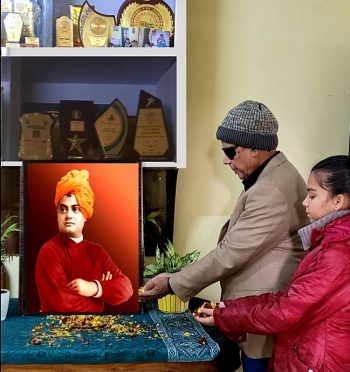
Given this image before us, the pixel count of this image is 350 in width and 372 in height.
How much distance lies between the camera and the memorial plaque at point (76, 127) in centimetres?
195

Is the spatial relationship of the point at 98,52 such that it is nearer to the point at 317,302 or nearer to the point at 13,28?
the point at 13,28

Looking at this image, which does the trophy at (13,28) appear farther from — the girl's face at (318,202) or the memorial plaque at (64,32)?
the girl's face at (318,202)

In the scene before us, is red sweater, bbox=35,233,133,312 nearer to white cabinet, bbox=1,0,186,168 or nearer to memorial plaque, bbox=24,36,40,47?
white cabinet, bbox=1,0,186,168

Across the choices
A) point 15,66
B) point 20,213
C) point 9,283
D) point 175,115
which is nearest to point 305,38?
point 175,115

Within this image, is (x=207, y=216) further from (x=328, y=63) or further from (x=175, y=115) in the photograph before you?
(x=328, y=63)

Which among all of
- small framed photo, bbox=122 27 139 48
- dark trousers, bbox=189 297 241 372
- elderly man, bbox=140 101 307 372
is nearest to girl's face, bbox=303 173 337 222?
elderly man, bbox=140 101 307 372

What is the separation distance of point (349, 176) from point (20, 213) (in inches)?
38.9

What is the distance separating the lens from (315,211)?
1.56 metres

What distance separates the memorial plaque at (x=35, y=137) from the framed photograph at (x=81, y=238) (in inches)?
2.7

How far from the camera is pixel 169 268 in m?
1.97

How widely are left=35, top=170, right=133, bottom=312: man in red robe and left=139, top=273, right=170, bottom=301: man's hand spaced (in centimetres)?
5

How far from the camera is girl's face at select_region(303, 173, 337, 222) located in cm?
155

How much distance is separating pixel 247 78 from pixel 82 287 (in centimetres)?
99

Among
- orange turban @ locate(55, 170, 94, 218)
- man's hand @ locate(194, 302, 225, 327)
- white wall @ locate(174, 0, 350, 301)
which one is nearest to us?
man's hand @ locate(194, 302, 225, 327)
